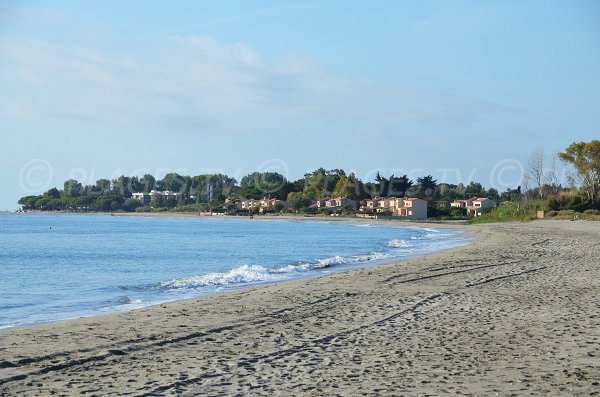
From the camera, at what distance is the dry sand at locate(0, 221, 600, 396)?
6.82 meters

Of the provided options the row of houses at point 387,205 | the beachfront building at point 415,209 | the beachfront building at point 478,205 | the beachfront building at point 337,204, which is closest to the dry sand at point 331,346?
the beachfront building at point 415,209

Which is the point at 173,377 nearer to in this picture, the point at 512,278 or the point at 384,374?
the point at 384,374

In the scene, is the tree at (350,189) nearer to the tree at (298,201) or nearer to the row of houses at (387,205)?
the row of houses at (387,205)

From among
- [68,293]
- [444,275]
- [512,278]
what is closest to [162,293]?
[68,293]

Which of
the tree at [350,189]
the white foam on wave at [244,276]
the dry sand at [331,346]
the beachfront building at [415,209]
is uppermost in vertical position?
the tree at [350,189]

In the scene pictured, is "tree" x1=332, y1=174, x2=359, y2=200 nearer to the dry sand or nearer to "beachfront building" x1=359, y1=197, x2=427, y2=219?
"beachfront building" x1=359, y1=197, x2=427, y2=219

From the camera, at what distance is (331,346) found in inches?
350

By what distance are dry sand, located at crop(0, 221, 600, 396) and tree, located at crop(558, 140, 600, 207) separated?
226 ft

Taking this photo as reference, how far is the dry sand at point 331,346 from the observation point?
682cm

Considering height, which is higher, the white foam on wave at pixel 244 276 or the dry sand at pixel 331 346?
the dry sand at pixel 331 346

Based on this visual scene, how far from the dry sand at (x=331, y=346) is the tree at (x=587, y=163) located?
6899cm

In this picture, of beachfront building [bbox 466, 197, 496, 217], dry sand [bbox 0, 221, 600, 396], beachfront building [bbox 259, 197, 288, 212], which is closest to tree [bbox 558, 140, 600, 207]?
beachfront building [bbox 466, 197, 496, 217]

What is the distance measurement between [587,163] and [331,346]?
81.0m

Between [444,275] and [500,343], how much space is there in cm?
1029
